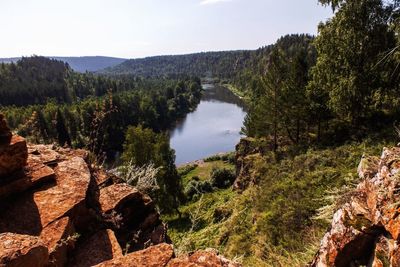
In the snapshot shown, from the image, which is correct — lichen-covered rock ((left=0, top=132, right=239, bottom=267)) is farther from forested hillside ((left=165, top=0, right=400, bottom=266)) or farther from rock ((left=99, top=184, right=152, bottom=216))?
forested hillside ((left=165, top=0, right=400, bottom=266))

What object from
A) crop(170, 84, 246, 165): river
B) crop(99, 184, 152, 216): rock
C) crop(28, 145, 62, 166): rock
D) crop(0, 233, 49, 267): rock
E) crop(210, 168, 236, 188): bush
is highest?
crop(0, 233, 49, 267): rock

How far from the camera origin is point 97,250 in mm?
4234

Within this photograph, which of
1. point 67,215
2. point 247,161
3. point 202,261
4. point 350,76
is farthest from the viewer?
point 247,161

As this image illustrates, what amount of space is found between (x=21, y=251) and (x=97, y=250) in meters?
1.41

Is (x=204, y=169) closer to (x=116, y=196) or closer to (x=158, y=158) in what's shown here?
(x=158, y=158)

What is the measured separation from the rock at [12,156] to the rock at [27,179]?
10 centimetres

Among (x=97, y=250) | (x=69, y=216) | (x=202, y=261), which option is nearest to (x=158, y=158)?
(x=69, y=216)

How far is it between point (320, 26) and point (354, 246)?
1835 cm

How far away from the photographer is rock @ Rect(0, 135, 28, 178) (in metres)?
4.64

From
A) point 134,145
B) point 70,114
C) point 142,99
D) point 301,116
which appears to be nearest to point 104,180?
point 301,116

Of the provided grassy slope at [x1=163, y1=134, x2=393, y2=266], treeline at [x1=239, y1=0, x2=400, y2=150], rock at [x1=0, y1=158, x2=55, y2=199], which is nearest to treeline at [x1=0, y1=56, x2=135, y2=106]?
treeline at [x1=239, y1=0, x2=400, y2=150]

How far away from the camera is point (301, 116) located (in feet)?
83.0

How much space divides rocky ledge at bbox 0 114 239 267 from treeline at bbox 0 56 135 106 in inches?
3578

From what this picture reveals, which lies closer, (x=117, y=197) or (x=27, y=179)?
(x=27, y=179)
